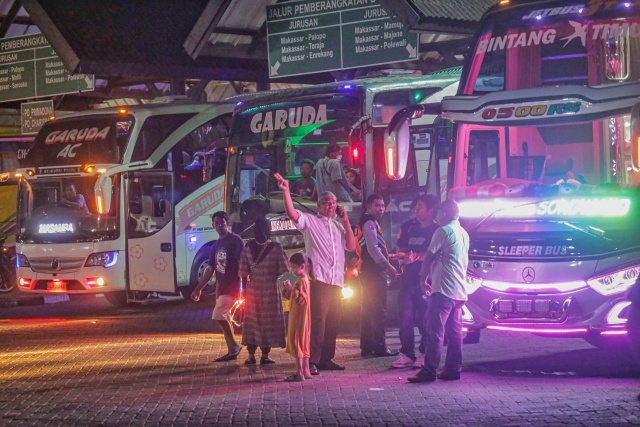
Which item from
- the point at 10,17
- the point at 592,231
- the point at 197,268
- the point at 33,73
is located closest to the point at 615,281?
the point at 592,231

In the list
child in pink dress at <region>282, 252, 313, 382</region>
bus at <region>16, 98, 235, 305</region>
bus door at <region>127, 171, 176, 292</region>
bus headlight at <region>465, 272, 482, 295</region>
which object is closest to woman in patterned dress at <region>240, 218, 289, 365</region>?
child in pink dress at <region>282, 252, 313, 382</region>

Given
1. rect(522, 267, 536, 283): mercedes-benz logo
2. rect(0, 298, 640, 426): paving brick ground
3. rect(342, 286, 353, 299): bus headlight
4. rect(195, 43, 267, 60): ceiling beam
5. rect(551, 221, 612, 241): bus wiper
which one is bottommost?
rect(0, 298, 640, 426): paving brick ground

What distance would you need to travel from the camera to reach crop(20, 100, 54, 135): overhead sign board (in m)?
24.8

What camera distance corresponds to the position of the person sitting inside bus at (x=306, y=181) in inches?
537

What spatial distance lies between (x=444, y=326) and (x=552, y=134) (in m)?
2.71

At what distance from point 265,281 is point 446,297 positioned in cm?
223

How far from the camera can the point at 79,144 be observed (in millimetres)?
17453

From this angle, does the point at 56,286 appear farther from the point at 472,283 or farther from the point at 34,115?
the point at 472,283

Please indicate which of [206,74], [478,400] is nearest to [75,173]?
[206,74]

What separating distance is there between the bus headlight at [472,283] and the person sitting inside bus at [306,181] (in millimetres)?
4012

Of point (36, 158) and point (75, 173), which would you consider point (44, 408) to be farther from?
point (36, 158)

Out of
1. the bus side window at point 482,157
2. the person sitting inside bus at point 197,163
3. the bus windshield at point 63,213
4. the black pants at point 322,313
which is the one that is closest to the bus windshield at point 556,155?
the bus side window at point 482,157

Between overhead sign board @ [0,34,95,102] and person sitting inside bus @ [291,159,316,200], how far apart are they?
10.8m

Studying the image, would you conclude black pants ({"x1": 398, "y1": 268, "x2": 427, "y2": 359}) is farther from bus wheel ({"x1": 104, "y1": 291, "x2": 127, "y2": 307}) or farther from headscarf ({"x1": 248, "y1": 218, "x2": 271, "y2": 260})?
bus wheel ({"x1": 104, "y1": 291, "x2": 127, "y2": 307})
